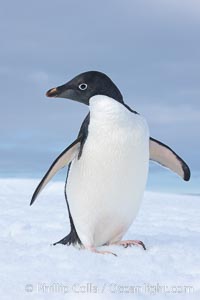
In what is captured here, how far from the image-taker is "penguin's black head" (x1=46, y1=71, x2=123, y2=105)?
12.8 feet

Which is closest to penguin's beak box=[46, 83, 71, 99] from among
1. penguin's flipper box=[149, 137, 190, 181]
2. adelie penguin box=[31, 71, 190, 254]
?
adelie penguin box=[31, 71, 190, 254]

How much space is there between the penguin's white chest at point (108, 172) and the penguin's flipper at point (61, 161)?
0.06 meters

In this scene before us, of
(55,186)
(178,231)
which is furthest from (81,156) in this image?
(55,186)

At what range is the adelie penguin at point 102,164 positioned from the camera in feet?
12.4

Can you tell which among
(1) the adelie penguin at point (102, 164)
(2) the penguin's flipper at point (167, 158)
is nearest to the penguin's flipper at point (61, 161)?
(1) the adelie penguin at point (102, 164)

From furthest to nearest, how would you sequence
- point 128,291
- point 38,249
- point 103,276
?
point 38,249
point 103,276
point 128,291

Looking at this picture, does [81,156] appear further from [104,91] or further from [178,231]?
[178,231]

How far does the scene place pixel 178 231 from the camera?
17.3 ft

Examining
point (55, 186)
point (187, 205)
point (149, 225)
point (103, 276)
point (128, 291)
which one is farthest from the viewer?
point (55, 186)

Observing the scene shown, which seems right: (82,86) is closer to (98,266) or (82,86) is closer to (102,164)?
(102,164)

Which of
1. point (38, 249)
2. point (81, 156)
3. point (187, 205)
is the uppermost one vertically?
point (81, 156)

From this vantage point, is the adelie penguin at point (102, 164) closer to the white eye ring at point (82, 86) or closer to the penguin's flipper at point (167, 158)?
the white eye ring at point (82, 86)

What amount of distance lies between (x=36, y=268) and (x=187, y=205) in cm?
708

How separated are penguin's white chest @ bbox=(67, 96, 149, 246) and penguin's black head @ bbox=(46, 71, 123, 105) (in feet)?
0.27
